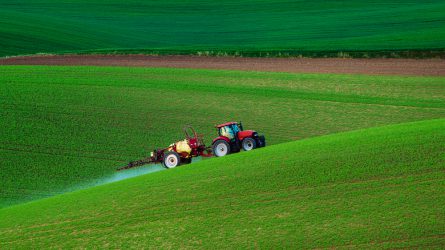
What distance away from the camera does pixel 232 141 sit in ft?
91.0

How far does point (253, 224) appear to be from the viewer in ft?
62.6

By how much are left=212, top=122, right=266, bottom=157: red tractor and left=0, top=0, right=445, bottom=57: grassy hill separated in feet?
75.0

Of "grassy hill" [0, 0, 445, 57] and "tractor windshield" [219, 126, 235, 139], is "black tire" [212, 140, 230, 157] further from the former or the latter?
"grassy hill" [0, 0, 445, 57]

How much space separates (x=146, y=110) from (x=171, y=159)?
7.67 meters

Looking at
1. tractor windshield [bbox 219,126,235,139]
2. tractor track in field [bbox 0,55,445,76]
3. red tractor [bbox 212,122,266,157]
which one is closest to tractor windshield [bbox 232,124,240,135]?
red tractor [bbox 212,122,266,157]

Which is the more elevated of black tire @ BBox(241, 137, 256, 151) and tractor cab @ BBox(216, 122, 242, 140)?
tractor cab @ BBox(216, 122, 242, 140)

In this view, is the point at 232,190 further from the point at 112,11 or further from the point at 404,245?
the point at 112,11

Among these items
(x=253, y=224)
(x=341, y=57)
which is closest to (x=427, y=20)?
(x=341, y=57)

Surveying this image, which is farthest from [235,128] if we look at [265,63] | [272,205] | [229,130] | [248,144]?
[265,63]

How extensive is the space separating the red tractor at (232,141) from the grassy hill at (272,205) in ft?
8.21

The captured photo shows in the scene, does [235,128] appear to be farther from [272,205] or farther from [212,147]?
[272,205]

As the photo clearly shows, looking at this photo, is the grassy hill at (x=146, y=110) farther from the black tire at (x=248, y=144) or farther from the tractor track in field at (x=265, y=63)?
the black tire at (x=248, y=144)

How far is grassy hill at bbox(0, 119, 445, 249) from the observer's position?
1822cm

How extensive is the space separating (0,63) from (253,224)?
34.3m
